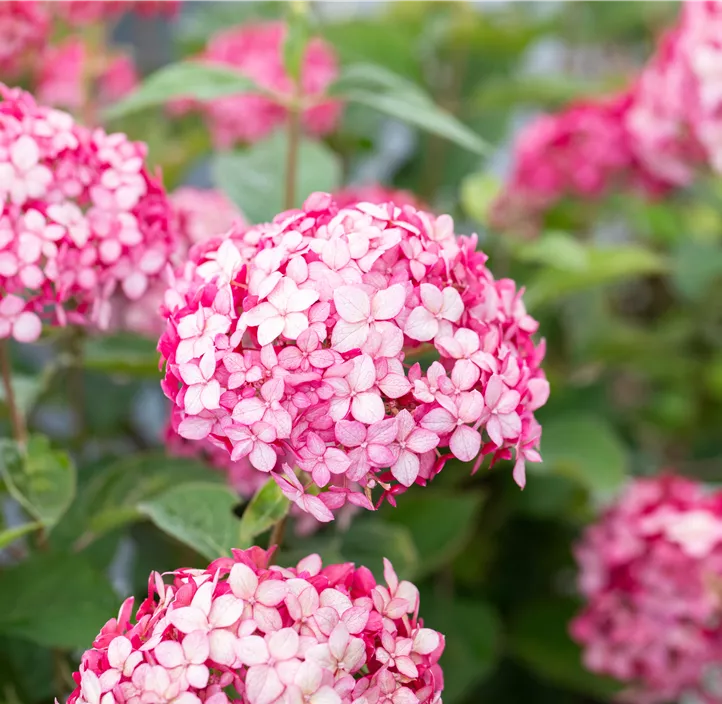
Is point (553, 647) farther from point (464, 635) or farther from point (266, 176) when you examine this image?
point (266, 176)

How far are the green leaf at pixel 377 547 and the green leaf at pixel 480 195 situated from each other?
335 millimetres

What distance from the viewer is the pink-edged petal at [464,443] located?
1.27 feet

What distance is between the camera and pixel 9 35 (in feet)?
2.49

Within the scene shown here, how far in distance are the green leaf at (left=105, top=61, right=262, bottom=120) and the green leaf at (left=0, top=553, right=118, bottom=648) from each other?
0.30 metres

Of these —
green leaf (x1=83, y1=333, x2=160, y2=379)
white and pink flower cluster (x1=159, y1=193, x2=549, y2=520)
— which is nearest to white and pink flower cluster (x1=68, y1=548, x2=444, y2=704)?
white and pink flower cluster (x1=159, y1=193, x2=549, y2=520)

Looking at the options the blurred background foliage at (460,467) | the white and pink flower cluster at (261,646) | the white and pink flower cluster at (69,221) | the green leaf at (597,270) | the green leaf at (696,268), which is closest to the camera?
the white and pink flower cluster at (261,646)

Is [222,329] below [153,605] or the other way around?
the other way around

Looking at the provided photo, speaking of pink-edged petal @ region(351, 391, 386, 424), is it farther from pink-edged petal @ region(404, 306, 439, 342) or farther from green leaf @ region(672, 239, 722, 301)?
green leaf @ region(672, 239, 722, 301)

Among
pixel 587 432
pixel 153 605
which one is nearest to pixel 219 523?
pixel 153 605

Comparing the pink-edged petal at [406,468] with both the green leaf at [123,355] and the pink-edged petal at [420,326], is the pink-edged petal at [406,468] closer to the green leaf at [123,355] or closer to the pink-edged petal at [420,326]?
the pink-edged petal at [420,326]

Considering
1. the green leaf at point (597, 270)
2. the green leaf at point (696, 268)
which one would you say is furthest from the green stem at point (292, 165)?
the green leaf at point (696, 268)

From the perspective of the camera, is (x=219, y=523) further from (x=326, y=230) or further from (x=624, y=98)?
(x=624, y=98)

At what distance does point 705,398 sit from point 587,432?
353mm

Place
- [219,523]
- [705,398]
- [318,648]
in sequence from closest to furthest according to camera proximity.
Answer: [318,648]
[219,523]
[705,398]
